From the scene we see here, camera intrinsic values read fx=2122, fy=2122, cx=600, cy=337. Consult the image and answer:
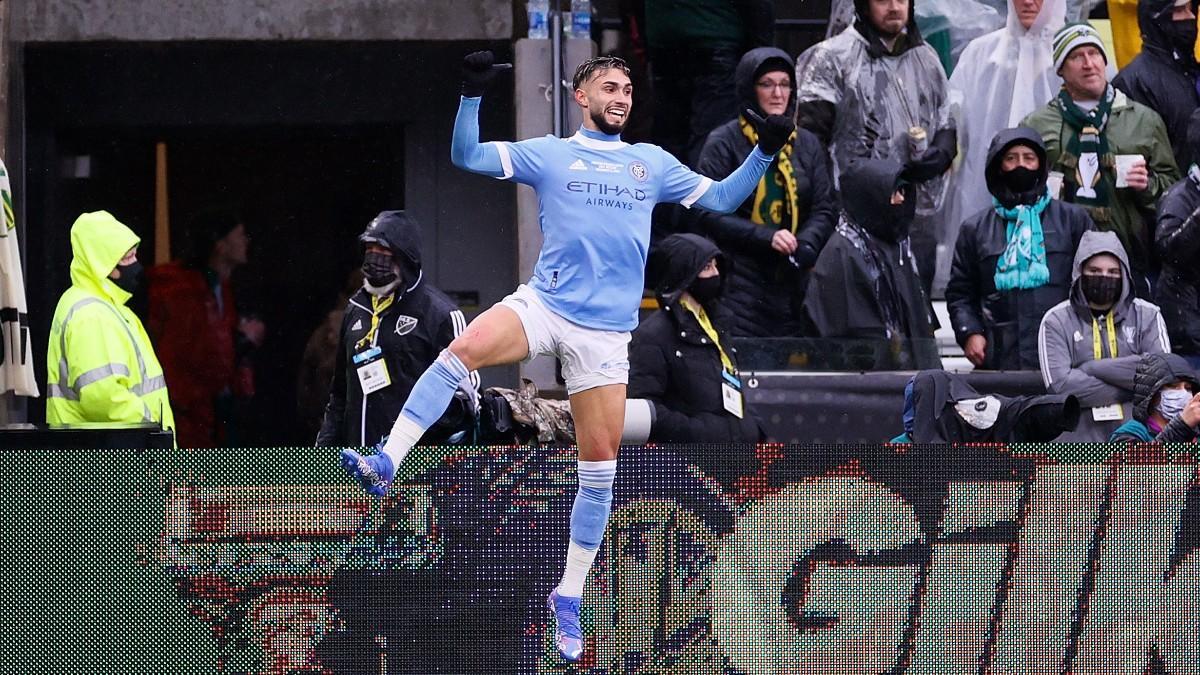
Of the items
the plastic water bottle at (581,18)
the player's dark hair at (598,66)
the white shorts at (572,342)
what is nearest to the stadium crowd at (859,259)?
the plastic water bottle at (581,18)

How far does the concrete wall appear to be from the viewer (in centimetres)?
1202

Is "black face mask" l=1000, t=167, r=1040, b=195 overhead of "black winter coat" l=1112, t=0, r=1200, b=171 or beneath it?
beneath

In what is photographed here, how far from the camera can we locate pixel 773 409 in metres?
10.1

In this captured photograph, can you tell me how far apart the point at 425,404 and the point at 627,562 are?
0.95 meters

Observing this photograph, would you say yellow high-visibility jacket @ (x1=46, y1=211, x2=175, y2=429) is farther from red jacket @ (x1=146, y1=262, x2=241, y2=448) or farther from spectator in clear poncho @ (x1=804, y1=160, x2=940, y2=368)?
spectator in clear poncho @ (x1=804, y1=160, x2=940, y2=368)

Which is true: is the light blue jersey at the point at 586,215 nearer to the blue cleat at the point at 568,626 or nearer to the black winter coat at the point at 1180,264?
the blue cleat at the point at 568,626

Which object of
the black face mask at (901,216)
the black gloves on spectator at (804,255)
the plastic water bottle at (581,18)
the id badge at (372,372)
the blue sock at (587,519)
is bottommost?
the blue sock at (587,519)

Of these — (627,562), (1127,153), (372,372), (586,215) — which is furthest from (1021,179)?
(627,562)

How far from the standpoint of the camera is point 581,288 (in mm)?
7367

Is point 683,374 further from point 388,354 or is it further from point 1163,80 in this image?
point 1163,80

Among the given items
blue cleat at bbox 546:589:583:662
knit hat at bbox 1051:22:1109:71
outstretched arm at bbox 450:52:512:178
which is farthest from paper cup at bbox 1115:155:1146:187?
blue cleat at bbox 546:589:583:662

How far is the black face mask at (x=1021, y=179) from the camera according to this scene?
409 inches

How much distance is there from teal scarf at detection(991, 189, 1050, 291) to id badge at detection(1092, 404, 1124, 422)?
0.98 m

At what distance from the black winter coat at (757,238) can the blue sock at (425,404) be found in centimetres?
314
